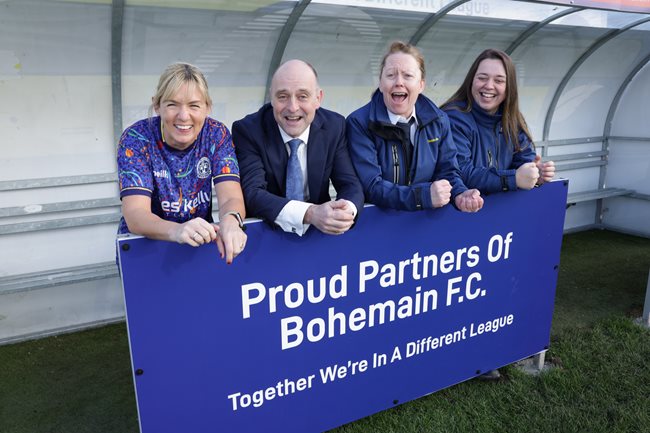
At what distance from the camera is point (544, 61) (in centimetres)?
609

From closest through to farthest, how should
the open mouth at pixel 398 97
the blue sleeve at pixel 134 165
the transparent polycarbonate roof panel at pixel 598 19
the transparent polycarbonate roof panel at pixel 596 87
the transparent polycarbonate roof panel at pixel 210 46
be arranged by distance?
the blue sleeve at pixel 134 165
the open mouth at pixel 398 97
the transparent polycarbonate roof panel at pixel 210 46
the transparent polycarbonate roof panel at pixel 598 19
the transparent polycarbonate roof panel at pixel 596 87

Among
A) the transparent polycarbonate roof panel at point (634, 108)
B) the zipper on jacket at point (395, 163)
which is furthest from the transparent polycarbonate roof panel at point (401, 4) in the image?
the transparent polycarbonate roof panel at point (634, 108)

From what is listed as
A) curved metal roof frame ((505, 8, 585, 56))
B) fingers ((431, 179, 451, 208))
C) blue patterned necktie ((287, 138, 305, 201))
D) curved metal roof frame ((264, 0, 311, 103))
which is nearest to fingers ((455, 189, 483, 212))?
fingers ((431, 179, 451, 208))

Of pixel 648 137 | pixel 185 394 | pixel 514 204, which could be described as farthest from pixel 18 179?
pixel 648 137

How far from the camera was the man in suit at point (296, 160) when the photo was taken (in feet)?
6.72

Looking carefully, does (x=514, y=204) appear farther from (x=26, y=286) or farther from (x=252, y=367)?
(x=26, y=286)

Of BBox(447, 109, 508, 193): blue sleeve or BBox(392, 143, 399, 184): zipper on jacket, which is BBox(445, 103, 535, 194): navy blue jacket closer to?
BBox(447, 109, 508, 193): blue sleeve

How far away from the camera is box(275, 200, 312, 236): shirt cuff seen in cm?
203

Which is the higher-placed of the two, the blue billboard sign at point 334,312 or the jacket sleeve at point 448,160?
the jacket sleeve at point 448,160

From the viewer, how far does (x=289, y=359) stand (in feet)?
7.47

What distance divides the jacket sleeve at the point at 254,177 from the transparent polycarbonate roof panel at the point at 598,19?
4.56 meters

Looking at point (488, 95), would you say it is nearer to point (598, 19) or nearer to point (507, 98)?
point (507, 98)

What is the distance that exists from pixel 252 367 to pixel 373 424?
105 centimetres

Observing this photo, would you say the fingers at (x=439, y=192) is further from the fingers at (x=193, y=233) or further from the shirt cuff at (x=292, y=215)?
the fingers at (x=193, y=233)
